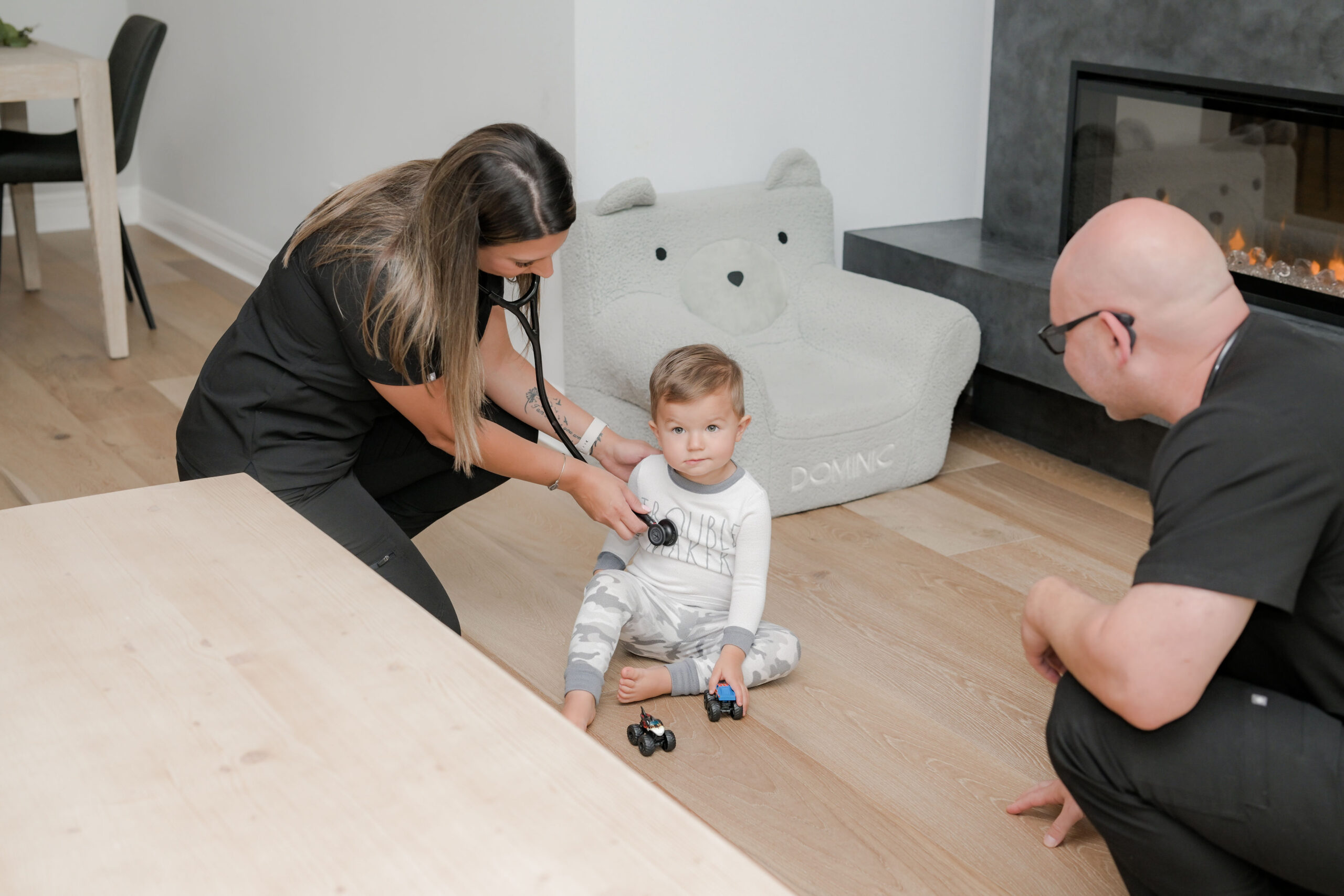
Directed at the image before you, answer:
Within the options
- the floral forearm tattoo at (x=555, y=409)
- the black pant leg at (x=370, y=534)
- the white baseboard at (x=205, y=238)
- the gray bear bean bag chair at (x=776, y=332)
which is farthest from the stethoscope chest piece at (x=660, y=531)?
the white baseboard at (x=205, y=238)

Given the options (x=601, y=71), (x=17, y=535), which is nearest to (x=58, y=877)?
(x=17, y=535)

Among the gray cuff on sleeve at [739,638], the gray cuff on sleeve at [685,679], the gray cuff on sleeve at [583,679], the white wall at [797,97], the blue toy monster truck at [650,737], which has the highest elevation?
the white wall at [797,97]

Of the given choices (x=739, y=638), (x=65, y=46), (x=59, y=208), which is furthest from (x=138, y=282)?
(x=739, y=638)

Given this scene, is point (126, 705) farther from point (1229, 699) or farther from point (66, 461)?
point (66, 461)

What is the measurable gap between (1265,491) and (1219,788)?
11.2 inches

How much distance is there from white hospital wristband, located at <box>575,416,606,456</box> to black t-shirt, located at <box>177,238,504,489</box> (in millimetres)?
249

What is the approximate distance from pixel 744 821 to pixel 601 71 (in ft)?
5.35

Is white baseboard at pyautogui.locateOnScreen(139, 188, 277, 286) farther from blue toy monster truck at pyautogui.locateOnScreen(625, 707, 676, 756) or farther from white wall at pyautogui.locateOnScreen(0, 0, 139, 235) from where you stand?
blue toy monster truck at pyautogui.locateOnScreen(625, 707, 676, 756)

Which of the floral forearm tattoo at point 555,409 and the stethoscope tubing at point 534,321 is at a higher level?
the stethoscope tubing at point 534,321

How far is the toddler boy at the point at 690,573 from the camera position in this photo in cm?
177

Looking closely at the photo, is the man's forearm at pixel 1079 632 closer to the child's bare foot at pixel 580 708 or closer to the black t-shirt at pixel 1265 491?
the black t-shirt at pixel 1265 491

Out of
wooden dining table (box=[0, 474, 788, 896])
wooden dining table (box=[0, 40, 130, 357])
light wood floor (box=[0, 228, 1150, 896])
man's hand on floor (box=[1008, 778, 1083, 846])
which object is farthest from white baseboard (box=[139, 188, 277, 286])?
man's hand on floor (box=[1008, 778, 1083, 846])

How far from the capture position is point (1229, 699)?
1.13m

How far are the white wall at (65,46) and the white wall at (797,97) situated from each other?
9.72ft
